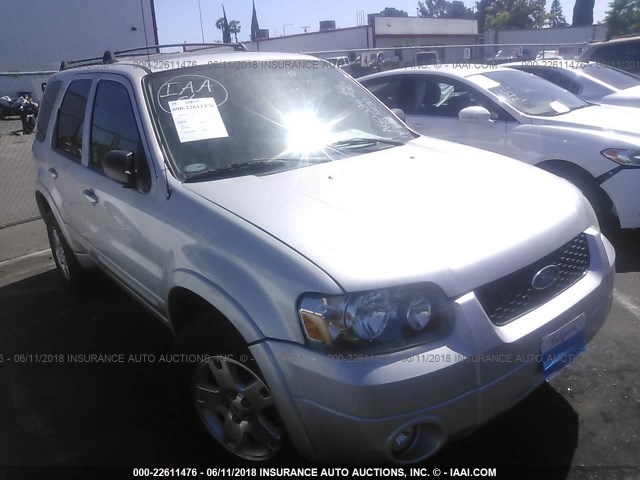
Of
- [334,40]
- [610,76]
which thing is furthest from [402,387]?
[334,40]

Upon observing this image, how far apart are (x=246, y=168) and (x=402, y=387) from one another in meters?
1.43

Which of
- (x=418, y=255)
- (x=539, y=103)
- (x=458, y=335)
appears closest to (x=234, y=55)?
(x=418, y=255)

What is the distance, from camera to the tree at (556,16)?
8125 centimetres

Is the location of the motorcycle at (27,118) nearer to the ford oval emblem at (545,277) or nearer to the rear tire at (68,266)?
the rear tire at (68,266)

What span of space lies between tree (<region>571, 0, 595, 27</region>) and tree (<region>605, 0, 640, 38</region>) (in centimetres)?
853

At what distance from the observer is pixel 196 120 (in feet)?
9.59

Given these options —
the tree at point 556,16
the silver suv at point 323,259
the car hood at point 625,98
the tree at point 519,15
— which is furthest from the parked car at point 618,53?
the tree at point 556,16

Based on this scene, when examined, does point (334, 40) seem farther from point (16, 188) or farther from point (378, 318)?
point (378, 318)

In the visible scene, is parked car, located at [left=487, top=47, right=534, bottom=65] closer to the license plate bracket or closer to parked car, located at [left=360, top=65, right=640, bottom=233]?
parked car, located at [left=360, top=65, right=640, bottom=233]

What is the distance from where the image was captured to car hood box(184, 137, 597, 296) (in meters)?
2.02

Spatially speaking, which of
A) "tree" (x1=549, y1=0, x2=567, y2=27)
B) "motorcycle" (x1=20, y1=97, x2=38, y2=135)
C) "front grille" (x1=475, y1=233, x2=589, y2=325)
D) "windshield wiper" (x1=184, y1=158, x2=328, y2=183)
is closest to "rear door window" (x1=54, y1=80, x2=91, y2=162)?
"windshield wiper" (x1=184, y1=158, x2=328, y2=183)

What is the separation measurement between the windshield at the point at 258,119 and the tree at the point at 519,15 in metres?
77.9

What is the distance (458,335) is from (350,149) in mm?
1532

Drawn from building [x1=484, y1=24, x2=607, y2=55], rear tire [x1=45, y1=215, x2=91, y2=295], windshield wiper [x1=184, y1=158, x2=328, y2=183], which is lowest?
rear tire [x1=45, y1=215, x2=91, y2=295]
